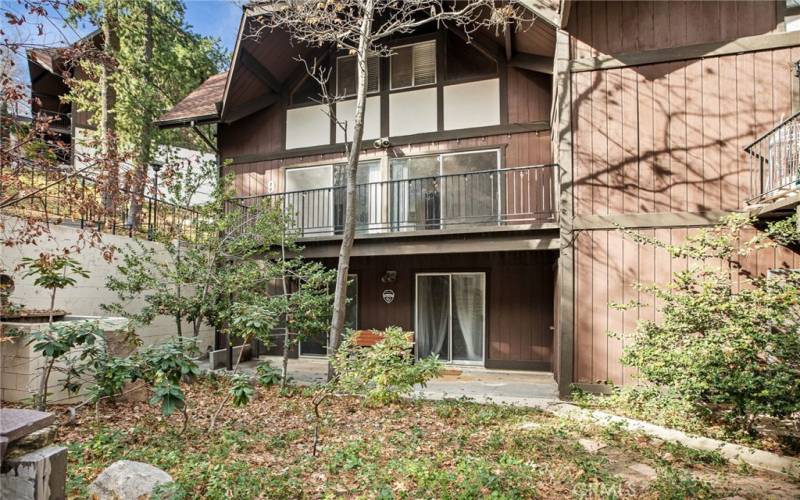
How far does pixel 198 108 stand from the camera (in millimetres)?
10258

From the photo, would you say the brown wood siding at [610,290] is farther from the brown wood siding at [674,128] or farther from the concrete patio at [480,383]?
the concrete patio at [480,383]

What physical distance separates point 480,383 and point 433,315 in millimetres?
2106

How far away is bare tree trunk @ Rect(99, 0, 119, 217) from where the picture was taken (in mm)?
4770

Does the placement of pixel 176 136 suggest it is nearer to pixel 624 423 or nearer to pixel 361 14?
pixel 361 14

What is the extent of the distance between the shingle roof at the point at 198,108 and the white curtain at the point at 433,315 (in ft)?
20.0

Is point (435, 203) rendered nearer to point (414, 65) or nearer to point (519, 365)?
point (414, 65)

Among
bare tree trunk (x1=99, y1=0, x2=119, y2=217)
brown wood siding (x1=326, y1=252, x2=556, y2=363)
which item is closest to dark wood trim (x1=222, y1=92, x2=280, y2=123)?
bare tree trunk (x1=99, y1=0, x2=119, y2=217)

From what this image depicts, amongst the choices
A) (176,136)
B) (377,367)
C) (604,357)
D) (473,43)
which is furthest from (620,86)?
(176,136)

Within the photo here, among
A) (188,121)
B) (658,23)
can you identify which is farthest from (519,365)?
(188,121)

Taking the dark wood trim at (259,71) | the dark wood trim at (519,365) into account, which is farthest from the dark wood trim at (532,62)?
the dark wood trim at (519,365)

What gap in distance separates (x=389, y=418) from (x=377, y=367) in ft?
2.78

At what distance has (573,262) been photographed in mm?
6656

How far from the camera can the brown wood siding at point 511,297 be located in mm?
→ 8773

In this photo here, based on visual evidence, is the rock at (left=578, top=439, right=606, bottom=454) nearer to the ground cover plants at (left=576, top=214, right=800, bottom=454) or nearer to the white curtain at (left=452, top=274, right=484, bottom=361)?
the ground cover plants at (left=576, top=214, right=800, bottom=454)
